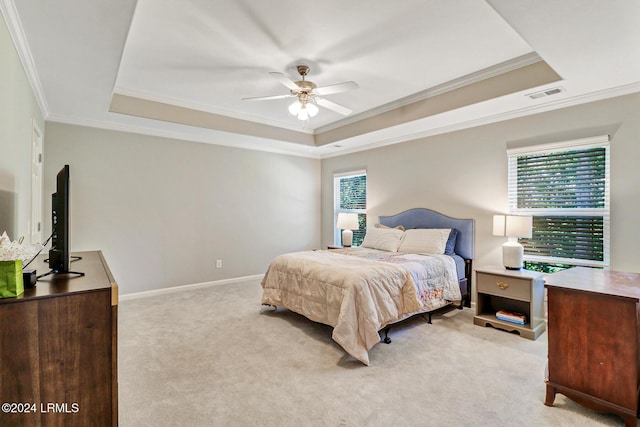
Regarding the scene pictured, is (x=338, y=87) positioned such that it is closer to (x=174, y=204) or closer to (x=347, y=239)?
(x=347, y=239)

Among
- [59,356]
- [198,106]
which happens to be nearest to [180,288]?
[198,106]

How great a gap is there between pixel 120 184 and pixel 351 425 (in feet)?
13.7

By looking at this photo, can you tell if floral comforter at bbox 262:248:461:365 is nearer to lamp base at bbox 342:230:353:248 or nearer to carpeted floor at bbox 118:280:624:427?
carpeted floor at bbox 118:280:624:427

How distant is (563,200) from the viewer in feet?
11.0

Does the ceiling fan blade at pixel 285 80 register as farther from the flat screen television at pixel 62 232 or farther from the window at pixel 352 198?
the window at pixel 352 198

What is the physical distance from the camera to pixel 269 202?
18.9 ft

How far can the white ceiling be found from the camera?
196 cm

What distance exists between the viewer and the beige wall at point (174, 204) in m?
4.05

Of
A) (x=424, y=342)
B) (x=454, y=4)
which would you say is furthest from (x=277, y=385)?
(x=454, y=4)

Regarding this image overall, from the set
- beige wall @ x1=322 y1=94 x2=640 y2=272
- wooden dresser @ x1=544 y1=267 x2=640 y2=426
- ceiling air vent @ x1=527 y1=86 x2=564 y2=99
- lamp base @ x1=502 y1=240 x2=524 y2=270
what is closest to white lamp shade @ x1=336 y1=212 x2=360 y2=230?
beige wall @ x1=322 y1=94 x2=640 y2=272

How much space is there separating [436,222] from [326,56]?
8.96ft

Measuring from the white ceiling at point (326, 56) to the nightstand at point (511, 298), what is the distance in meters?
1.83

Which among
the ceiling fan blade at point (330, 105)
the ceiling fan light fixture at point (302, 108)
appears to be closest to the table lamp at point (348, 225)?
the ceiling fan blade at point (330, 105)

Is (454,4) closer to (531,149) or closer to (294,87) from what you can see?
(294,87)
